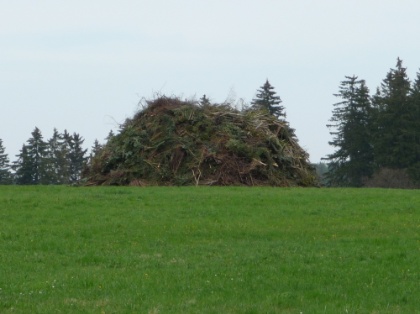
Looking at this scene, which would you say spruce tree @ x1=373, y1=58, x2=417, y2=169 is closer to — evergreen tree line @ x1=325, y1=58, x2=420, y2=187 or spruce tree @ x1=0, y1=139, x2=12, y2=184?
evergreen tree line @ x1=325, y1=58, x2=420, y2=187

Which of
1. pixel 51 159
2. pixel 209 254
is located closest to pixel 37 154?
pixel 51 159

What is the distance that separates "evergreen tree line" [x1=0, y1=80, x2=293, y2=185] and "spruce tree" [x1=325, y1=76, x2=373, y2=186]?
471 cm

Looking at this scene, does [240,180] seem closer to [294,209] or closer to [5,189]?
[5,189]

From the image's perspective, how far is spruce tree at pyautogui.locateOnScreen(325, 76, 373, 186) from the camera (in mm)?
59719

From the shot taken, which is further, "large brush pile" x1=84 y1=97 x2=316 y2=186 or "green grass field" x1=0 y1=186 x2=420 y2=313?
"large brush pile" x1=84 y1=97 x2=316 y2=186

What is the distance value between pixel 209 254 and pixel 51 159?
50.9 meters

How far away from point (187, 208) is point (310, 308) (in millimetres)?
11646

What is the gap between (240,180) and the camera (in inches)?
1352

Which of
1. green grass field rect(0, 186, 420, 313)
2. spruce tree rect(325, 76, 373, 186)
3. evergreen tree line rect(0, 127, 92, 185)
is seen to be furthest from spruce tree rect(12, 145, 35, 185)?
green grass field rect(0, 186, 420, 313)

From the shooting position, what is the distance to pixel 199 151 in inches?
1372

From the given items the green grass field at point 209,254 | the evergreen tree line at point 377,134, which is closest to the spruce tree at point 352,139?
the evergreen tree line at point 377,134

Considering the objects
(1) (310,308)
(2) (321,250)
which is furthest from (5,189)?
(1) (310,308)

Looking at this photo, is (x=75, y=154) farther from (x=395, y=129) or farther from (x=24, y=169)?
(x=395, y=129)

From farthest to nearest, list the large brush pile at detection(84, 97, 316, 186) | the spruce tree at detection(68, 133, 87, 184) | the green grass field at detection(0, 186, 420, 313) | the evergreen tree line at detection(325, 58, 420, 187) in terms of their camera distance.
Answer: the spruce tree at detection(68, 133, 87, 184) → the evergreen tree line at detection(325, 58, 420, 187) → the large brush pile at detection(84, 97, 316, 186) → the green grass field at detection(0, 186, 420, 313)
